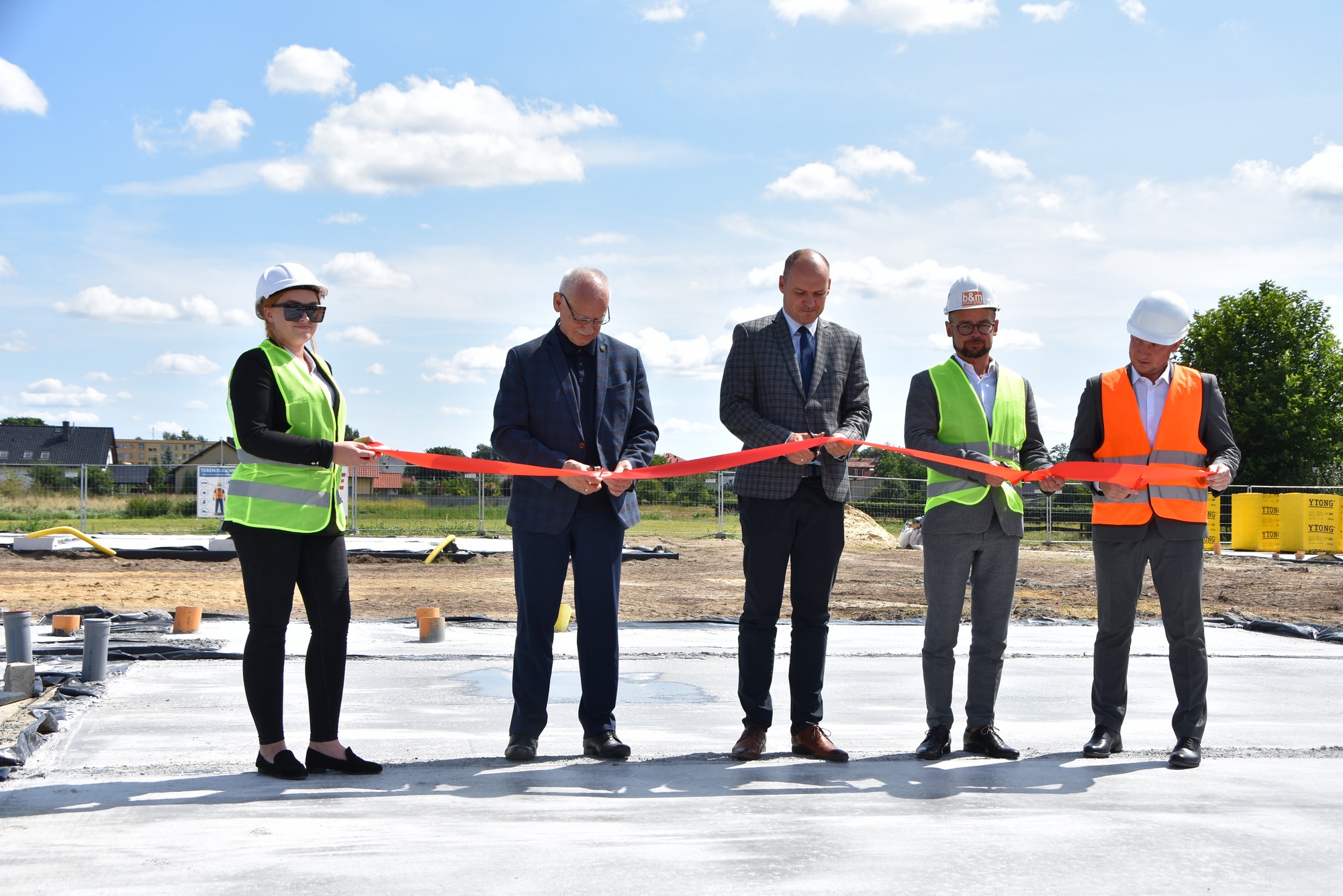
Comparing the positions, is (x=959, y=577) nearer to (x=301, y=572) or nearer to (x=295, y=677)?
(x=301, y=572)

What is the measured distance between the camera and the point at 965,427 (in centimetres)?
488

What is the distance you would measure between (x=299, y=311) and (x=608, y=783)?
6.96ft

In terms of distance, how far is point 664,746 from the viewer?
4.85 meters

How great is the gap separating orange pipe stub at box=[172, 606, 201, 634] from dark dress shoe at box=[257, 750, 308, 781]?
470 centimetres

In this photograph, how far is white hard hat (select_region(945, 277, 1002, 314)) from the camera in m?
4.86

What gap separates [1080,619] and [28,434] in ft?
294

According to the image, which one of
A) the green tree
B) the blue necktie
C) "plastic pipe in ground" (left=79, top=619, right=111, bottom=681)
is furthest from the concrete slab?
the green tree

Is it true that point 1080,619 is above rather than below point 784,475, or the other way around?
below

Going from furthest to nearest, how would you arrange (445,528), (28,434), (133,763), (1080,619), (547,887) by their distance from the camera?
(28,434), (445,528), (1080,619), (133,763), (547,887)

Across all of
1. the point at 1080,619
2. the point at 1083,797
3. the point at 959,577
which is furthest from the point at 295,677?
the point at 1080,619

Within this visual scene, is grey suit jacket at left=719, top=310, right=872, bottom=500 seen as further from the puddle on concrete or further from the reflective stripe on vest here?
the puddle on concrete

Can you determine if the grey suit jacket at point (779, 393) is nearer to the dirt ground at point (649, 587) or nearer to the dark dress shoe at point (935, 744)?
the dark dress shoe at point (935, 744)

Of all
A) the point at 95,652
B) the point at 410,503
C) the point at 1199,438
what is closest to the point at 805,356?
the point at 1199,438

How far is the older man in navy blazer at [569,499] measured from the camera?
15.2 ft
